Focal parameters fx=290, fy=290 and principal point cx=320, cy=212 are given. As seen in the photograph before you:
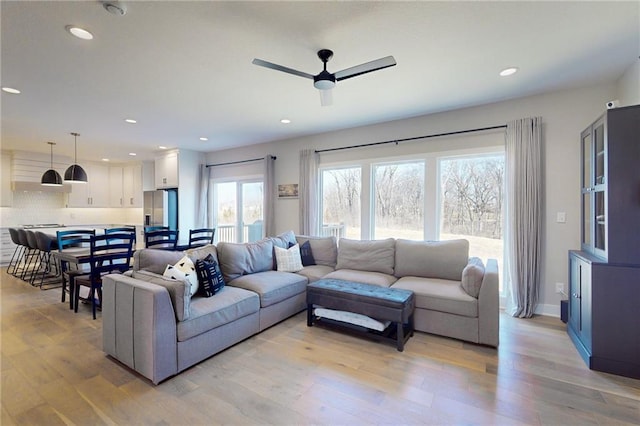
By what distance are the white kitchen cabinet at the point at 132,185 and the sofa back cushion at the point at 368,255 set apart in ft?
23.0

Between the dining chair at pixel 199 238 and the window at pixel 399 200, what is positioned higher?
the window at pixel 399 200

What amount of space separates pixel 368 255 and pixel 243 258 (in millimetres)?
1716

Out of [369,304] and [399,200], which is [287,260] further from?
[399,200]

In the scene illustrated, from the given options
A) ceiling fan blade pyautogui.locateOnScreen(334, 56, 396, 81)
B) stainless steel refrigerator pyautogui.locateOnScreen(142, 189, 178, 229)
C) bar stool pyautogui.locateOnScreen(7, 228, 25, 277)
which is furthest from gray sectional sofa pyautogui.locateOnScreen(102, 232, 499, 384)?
bar stool pyautogui.locateOnScreen(7, 228, 25, 277)

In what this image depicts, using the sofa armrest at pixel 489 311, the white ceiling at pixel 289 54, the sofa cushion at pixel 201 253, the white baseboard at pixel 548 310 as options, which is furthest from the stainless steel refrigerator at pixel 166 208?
the white baseboard at pixel 548 310

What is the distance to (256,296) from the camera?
310 centimetres

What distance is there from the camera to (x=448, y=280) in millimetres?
3561

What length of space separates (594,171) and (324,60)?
2.83 meters

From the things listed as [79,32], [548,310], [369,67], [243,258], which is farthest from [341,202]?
[79,32]

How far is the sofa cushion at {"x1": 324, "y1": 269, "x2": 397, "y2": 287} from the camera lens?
11.7 ft

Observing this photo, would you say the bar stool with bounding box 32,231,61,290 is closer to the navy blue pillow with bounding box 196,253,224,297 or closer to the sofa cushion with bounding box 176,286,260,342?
the navy blue pillow with bounding box 196,253,224,297

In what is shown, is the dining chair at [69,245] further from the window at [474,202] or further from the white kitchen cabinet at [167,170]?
the window at [474,202]

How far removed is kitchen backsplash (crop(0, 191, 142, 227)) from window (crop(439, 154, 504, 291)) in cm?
866

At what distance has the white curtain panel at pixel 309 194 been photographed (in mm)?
5383
